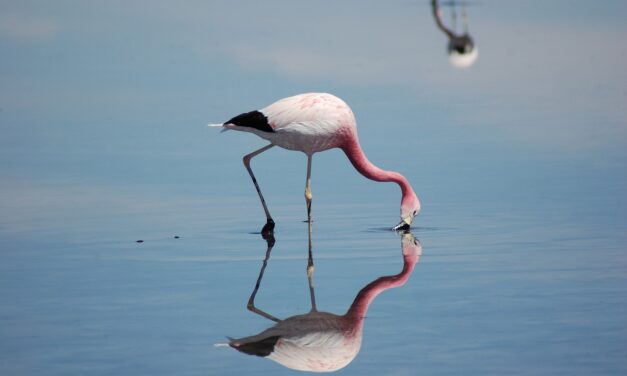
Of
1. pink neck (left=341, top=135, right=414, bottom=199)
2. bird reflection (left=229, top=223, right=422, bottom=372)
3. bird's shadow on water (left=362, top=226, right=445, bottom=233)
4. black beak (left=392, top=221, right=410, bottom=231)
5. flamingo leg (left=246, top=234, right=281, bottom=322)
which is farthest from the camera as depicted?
pink neck (left=341, top=135, right=414, bottom=199)

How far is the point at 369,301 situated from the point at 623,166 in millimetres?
5694

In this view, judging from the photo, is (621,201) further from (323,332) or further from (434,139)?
(323,332)

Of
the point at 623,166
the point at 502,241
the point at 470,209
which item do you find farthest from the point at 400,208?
the point at 623,166

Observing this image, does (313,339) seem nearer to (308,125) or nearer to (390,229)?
(390,229)

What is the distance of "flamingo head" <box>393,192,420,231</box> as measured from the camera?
11.2 metres

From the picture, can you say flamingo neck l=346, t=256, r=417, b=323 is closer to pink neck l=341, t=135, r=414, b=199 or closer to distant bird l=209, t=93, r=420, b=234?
distant bird l=209, t=93, r=420, b=234

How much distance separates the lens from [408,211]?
11.3 m

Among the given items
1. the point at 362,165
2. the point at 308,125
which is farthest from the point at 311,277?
the point at 362,165

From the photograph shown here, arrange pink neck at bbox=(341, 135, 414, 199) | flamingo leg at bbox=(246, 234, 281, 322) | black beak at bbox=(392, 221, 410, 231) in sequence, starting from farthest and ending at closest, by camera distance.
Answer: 1. pink neck at bbox=(341, 135, 414, 199)
2. black beak at bbox=(392, 221, 410, 231)
3. flamingo leg at bbox=(246, 234, 281, 322)

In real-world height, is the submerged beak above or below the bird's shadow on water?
above

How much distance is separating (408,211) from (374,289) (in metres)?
2.71

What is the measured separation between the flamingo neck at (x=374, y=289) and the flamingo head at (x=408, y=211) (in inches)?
58.1

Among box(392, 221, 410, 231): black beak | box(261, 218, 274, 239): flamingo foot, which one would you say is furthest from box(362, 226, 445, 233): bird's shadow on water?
box(261, 218, 274, 239): flamingo foot

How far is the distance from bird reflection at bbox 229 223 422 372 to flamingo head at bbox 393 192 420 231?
274cm
